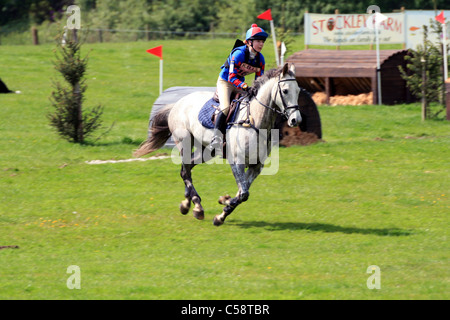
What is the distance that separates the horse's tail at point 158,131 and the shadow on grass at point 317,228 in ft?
7.85

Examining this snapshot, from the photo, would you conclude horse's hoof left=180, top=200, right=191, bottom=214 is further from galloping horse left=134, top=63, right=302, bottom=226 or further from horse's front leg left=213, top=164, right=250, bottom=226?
horse's front leg left=213, top=164, right=250, bottom=226

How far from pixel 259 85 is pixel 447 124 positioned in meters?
12.2

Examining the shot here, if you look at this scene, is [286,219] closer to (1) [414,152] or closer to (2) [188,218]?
(2) [188,218]

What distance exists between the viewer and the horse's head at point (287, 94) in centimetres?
963

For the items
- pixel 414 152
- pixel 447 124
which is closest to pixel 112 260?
pixel 414 152

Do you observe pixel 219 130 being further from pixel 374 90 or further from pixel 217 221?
pixel 374 90

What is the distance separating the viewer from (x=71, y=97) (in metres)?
17.7

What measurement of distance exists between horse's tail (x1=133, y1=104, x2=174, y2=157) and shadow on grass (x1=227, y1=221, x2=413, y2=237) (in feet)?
7.85

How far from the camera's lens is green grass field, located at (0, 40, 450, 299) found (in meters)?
7.61

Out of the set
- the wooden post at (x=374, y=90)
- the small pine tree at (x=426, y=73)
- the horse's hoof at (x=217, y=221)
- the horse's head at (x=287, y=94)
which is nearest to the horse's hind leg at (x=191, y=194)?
the horse's hoof at (x=217, y=221)

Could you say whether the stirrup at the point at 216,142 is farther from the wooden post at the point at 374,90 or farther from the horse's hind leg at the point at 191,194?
the wooden post at the point at 374,90

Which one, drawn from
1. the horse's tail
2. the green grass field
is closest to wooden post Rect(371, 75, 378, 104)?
the green grass field

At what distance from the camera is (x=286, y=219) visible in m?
11.0

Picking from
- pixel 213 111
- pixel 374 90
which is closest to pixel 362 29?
pixel 374 90
